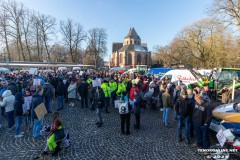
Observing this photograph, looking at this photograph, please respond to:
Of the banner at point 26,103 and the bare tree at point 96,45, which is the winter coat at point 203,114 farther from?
the bare tree at point 96,45

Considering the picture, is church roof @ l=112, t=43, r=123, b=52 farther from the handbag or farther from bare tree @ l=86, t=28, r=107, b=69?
the handbag

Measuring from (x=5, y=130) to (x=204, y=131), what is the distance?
7731 millimetres

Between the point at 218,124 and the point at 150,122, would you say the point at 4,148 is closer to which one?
the point at 150,122

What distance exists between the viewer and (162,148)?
17.3ft

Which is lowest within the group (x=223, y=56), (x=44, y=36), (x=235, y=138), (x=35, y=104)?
(x=235, y=138)

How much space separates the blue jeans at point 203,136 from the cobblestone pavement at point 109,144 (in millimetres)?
349

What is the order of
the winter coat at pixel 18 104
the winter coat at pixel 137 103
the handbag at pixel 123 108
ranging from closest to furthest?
1. the winter coat at pixel 18 104
2. the handbag at pixel 123 108
3. the winter coat at pixel 137 103

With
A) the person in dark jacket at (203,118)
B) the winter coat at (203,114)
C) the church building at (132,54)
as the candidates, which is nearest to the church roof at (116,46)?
the church building at (132,54)

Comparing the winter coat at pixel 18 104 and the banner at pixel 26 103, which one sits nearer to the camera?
the winter coat at pixel 18 104

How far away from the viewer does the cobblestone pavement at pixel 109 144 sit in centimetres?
483

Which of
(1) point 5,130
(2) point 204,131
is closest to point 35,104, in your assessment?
(1) point 5,130

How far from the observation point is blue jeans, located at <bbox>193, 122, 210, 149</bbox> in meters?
4.86

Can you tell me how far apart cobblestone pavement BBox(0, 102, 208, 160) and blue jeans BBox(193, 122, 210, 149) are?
349mm

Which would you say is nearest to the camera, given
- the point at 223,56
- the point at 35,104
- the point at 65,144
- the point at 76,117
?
the point at 65,144
